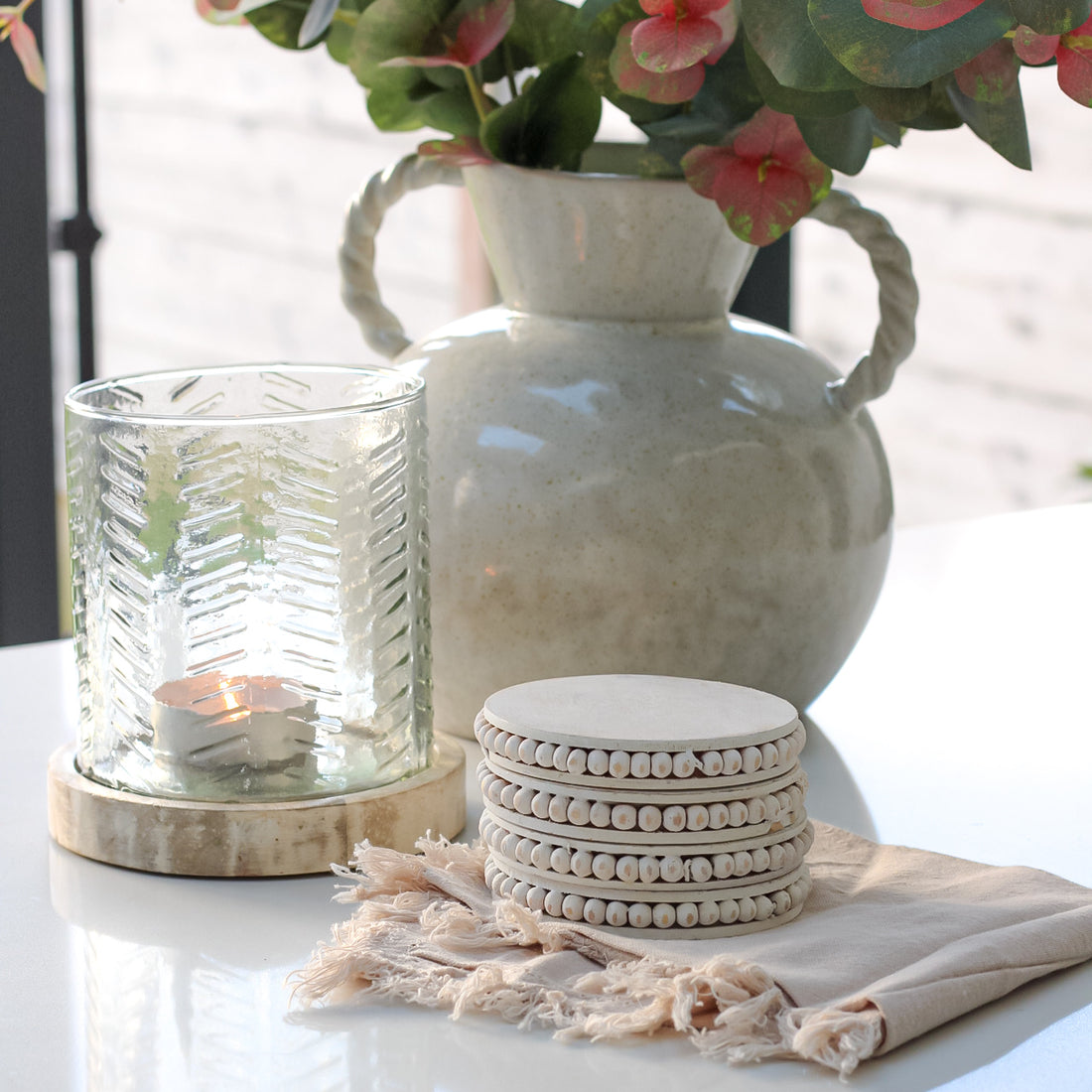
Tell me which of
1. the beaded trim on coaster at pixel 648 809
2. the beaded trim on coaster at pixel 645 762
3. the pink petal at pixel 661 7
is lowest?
the beaded trim on coaster at pixel 648 809

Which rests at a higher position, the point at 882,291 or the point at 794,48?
the point at 794,48

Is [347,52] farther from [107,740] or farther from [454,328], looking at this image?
[107,740]

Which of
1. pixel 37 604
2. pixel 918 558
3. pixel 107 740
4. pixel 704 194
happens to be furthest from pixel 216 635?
pixel 37 604

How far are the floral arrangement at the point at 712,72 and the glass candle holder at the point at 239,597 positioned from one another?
0.60ft

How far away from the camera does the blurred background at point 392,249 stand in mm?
2477

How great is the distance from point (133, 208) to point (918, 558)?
3045 millimetres

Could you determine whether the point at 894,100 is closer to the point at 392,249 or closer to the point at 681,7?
the point at 681,7

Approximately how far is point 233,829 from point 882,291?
43cm

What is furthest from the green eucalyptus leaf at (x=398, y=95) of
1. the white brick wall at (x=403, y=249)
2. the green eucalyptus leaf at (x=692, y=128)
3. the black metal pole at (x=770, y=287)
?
the white brick wall at (x=403, y=249)

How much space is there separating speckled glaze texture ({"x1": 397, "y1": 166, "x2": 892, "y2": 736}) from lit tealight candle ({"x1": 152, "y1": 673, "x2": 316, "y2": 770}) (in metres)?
0.13

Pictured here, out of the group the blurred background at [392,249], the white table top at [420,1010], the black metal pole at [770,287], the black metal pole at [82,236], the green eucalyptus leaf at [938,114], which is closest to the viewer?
the white table top at [420,1010]

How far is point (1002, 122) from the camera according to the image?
0.69 meters

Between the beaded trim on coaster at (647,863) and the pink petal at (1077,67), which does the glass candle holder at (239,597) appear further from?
the pink petal at (1077,67)

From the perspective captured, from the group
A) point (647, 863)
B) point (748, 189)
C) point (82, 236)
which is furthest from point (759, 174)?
point (82, 236)
